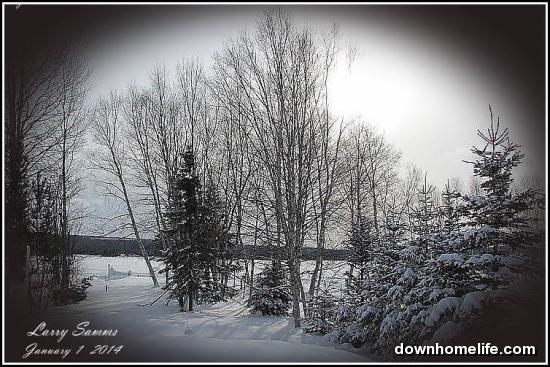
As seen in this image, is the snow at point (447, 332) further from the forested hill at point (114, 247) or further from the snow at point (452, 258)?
the forested hill at point (114, 247)

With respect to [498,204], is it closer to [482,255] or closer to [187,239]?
[482,255]

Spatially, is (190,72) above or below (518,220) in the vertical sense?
above

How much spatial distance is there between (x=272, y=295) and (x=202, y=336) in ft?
12.6

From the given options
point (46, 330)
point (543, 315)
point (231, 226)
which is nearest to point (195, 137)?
point (231, 226)

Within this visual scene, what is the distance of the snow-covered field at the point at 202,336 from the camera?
15.7 ft

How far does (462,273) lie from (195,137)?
1087 cm

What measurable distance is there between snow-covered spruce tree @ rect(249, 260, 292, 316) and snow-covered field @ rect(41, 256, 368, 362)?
1.56 feet

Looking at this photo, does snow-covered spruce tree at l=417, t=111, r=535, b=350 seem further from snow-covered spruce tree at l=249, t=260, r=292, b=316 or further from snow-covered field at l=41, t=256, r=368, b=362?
snow-covered spruce tree at l=249, t=260, r=292, b=316

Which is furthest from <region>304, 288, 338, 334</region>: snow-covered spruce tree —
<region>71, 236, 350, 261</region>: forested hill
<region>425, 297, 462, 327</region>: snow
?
<region>71, 236, 350, 261</region>: forested hill

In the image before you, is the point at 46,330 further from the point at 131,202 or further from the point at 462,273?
the point at 131,202

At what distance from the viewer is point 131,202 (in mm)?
14242

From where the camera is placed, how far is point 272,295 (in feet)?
31.5

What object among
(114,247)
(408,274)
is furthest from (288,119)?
(114,247)

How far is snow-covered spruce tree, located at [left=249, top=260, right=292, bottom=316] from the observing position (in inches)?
369
